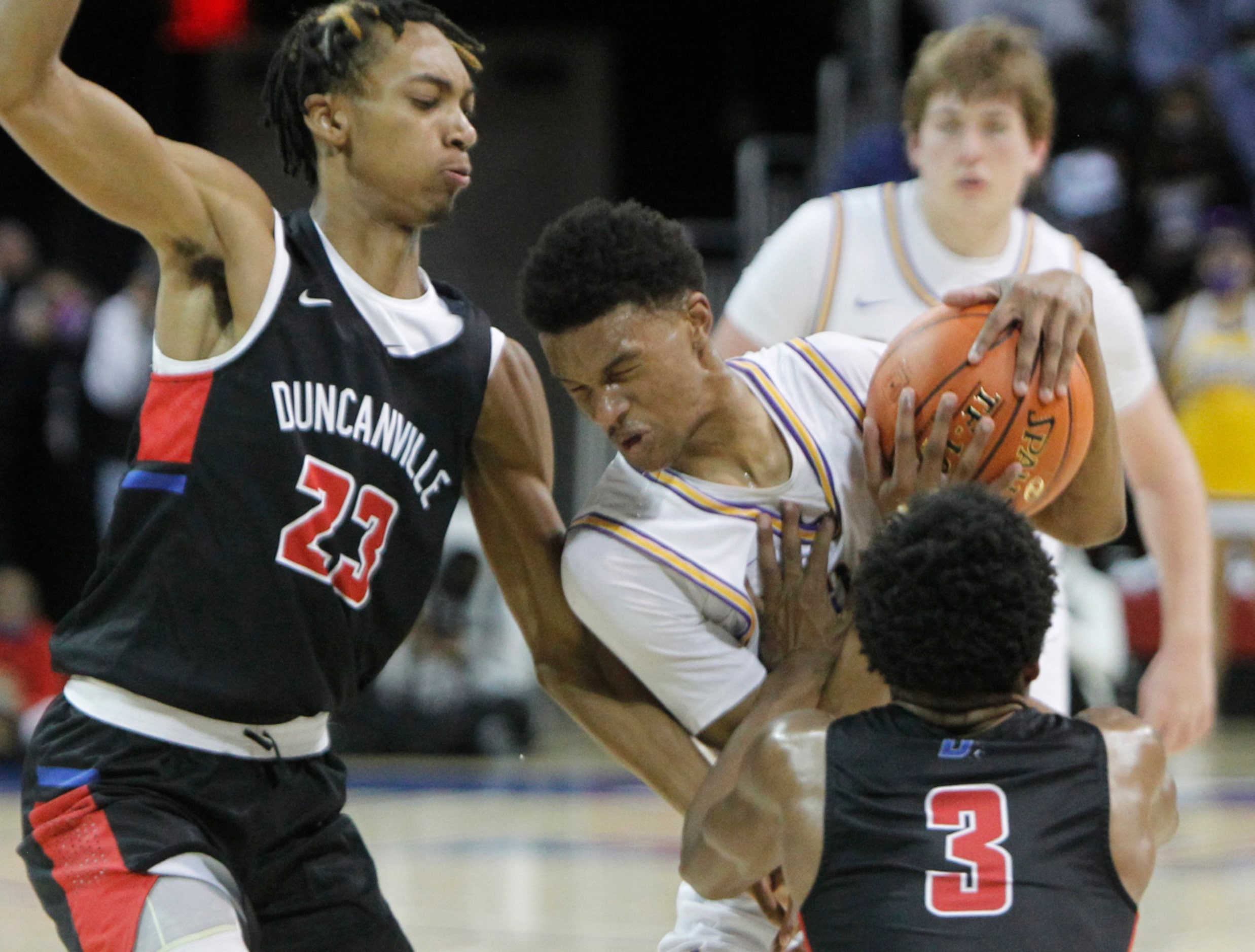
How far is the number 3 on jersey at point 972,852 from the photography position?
2541 millimetres

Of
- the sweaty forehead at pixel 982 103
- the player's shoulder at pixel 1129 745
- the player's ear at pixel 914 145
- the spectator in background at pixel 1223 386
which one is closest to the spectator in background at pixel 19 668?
the spectator in background at pixel 1223 386

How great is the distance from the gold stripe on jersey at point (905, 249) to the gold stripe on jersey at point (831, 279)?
13cm

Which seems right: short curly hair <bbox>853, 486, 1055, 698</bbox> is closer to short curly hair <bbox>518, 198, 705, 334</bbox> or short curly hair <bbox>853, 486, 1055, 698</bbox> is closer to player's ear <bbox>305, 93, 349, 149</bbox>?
short curly hair <bbox>518, 198, 705, 334</bbox>

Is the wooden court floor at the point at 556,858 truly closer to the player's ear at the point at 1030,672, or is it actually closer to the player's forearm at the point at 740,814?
the player's forearm at the point at 740,814

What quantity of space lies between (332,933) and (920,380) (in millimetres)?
1401

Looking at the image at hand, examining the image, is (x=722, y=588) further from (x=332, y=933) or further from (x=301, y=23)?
(x=301, y=23)

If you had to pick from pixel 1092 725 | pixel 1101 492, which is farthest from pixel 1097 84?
pixel 1092 725

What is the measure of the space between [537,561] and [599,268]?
24.1 inches

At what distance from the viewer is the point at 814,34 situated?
1448 centimetres

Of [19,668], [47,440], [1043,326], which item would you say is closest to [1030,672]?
[1043,326]

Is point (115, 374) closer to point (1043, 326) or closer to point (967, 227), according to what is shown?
point (967, 227)

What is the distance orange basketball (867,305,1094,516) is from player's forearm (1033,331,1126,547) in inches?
2.4

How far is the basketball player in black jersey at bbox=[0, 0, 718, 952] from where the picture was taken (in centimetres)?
287

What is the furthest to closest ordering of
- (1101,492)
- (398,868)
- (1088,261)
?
(398,868)
(1088,261)
(1101,492)
